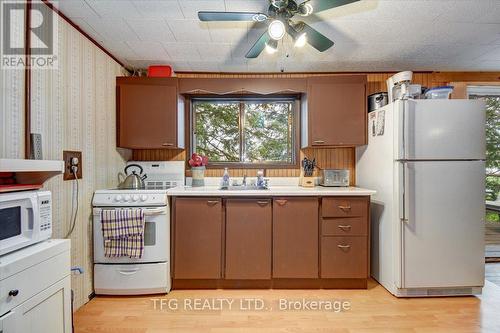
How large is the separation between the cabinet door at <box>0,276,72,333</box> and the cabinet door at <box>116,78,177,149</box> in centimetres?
160

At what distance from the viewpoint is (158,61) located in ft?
9.05

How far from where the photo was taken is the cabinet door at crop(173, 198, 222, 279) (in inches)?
95.5

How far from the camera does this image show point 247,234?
2.44m

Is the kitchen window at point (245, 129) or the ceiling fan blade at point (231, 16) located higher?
the ceiling fan blade at point (231, 16)

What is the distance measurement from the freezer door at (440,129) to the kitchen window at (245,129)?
1.19 m

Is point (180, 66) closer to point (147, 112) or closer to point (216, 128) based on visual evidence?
point (147, 112)

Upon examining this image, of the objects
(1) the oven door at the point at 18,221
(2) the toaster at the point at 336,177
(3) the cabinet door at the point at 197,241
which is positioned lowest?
(3) the cabinet door at the point at 197,241

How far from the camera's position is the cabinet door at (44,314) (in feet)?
3.56

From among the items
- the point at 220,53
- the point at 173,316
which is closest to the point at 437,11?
the point at 220,53

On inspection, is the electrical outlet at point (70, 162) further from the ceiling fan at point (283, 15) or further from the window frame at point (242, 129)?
the ceiling fan at point (283, 15)

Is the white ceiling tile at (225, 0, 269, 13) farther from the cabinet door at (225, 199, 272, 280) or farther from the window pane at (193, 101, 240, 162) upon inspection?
the cabinet door at (225, 199, 272, 280)

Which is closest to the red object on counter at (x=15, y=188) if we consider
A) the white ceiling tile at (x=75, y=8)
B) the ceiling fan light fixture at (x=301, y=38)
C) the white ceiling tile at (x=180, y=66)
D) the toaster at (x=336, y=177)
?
the white ceiling tile at (x=75, y=8)

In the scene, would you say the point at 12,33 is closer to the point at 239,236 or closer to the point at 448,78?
the point at 239,236

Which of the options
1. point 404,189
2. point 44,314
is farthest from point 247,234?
point 44,314
